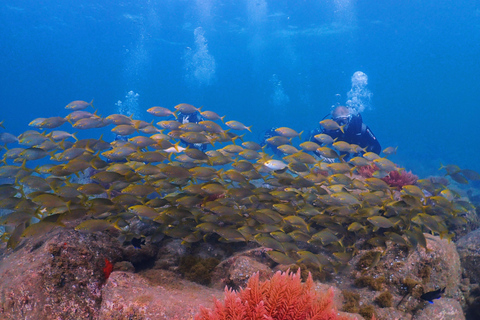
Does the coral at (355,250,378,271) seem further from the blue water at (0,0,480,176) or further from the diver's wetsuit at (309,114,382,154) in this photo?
the blue water at (0,0,480,176)

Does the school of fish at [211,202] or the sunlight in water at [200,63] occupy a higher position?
the sunlight in water at [200,63]

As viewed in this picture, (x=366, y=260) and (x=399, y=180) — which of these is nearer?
(x=366, y=260)

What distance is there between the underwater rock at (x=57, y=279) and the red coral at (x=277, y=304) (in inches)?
88.3

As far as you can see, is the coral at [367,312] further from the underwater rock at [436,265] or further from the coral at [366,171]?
the coral at [366,171]

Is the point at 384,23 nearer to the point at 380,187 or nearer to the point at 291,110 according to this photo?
the point at 380,187

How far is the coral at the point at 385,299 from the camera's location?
418cm

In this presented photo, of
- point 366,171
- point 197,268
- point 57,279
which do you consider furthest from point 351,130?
point 57,279

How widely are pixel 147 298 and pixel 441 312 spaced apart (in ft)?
14.3

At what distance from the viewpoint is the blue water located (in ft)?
142

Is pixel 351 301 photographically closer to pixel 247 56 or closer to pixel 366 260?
pixel 366 260

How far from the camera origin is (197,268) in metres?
4.59

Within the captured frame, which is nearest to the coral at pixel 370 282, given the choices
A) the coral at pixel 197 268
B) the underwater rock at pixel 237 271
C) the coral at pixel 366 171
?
the underwater rock at pixel 237 271

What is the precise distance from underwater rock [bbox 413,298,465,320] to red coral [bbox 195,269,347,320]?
2.88 meters

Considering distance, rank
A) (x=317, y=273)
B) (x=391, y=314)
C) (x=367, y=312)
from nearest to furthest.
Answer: (x=367, y=312)
(x=391, y=314)
(x=317, y=273)
